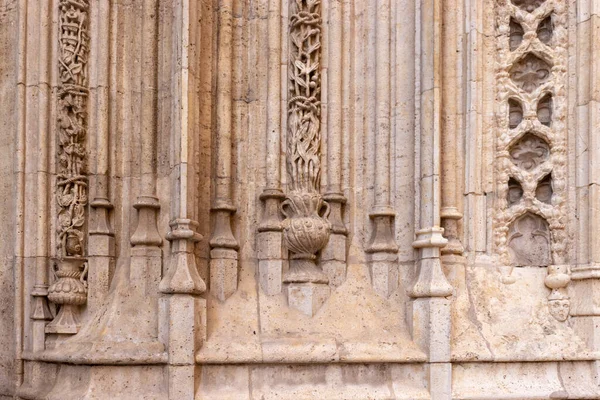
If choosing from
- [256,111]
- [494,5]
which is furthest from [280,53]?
[494,5]

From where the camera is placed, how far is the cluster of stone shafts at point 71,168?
4848mm

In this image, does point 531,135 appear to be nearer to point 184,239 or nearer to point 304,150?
point 304,150

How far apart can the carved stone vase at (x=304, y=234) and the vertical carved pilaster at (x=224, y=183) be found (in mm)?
385

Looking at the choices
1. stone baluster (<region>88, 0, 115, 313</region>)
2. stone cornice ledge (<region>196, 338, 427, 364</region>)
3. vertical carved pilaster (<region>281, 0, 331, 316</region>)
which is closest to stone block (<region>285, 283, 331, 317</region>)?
vertical carved pilaster (<region>281, 0, 331, 316</region>)

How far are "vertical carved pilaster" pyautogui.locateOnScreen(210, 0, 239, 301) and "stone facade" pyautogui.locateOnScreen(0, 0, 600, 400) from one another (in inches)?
0.4

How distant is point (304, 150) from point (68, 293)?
1.92 m

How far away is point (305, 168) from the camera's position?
495cm

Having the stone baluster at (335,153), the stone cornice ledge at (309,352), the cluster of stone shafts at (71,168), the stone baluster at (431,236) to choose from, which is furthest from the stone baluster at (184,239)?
the stone baluster at (431,236)

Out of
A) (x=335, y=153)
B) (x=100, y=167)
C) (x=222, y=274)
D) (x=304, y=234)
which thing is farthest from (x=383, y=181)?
(x=100, y=167)

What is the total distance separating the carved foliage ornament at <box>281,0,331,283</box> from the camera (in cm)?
488

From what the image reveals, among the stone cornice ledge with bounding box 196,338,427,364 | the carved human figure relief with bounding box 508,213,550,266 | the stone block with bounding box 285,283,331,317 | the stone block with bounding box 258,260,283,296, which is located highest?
the carved human figure relief with bounding box 508,213,550,266

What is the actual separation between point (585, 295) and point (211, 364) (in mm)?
2691

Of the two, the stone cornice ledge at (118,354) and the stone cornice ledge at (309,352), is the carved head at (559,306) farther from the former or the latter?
the stone cornice ledge at (118,354)

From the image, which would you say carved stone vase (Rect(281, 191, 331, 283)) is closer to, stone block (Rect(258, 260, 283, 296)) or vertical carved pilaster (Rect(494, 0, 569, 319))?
stone block (Rect(258, 260, 283, 296))
